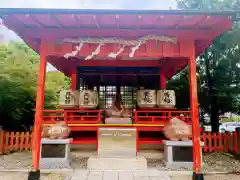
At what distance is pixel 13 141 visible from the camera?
9156 mm

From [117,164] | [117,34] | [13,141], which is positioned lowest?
[117,164]

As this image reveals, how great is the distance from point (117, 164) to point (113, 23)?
3.91 metres

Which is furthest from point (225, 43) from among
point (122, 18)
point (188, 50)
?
point (122, 18)

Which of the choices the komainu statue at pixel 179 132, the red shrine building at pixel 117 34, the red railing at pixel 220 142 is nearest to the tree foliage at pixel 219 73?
the red railing at pixel 220 142

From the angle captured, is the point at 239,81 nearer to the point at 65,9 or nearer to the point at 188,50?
the point at 188,50

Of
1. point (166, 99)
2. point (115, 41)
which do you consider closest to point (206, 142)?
point (166, 99)

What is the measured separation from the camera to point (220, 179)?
529 cm

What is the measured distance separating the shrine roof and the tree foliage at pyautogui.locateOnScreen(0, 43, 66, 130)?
3.94 metres

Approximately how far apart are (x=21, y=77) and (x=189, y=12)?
758cm

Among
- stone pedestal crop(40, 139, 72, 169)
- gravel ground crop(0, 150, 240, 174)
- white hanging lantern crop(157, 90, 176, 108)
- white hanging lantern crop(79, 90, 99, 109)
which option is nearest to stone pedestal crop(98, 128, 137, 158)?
gravel ground crop(0, 150, 240, 174)

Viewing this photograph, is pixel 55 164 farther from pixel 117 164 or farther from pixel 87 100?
pixel 87 100

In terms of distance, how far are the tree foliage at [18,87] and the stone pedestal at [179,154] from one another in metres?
6.39

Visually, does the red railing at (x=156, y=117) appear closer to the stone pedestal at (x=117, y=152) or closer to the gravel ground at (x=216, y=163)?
the stone pedestal at (x=117, y=152)

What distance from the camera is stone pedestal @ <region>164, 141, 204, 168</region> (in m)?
6.07
